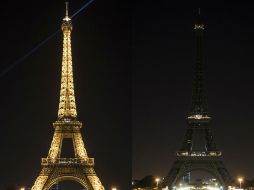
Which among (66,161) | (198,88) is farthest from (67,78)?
(198,88)

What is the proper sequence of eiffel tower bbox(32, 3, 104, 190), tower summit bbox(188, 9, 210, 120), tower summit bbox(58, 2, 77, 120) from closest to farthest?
1. eiffel tower bbox(32, 3, 104, 190)
2. tower summit bbox(58, 2, 77, 120)
3. tower summit bbox(188, 9, 210, 120)

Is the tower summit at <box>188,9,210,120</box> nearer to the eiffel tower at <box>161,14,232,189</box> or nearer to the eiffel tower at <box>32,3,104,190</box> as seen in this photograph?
the eiffel tower at <box>161,14,232,189</box>

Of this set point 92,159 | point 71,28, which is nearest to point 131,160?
point 92,159

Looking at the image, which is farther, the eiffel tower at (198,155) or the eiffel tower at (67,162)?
the eiffel tower at (198,155)

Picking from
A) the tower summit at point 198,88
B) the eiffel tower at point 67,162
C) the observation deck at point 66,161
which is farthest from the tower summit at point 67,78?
the tower summit at point 198,88

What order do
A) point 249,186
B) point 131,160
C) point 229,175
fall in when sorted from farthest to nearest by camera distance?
point 249,186 < point 229,175 < point 131,160

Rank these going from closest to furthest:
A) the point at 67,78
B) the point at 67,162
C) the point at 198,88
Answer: the point at 67,162
the point at 67,78
the point at 198,88

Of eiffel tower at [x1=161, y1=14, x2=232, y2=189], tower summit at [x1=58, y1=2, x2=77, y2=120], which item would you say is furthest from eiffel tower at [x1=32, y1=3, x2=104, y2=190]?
eiffel tower at [x1=161, y1=14, x2=232, y2=189]

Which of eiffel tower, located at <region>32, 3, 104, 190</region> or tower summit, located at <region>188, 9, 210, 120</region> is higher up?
tower summit, located at <region>188, 9, 210, 120</region>

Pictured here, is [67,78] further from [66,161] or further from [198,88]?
[198,88]

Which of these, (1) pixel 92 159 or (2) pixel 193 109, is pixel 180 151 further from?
(1) pixel 92 159

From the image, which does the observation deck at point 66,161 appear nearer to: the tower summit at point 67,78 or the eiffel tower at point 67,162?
the eiffel tower at point 67,162
